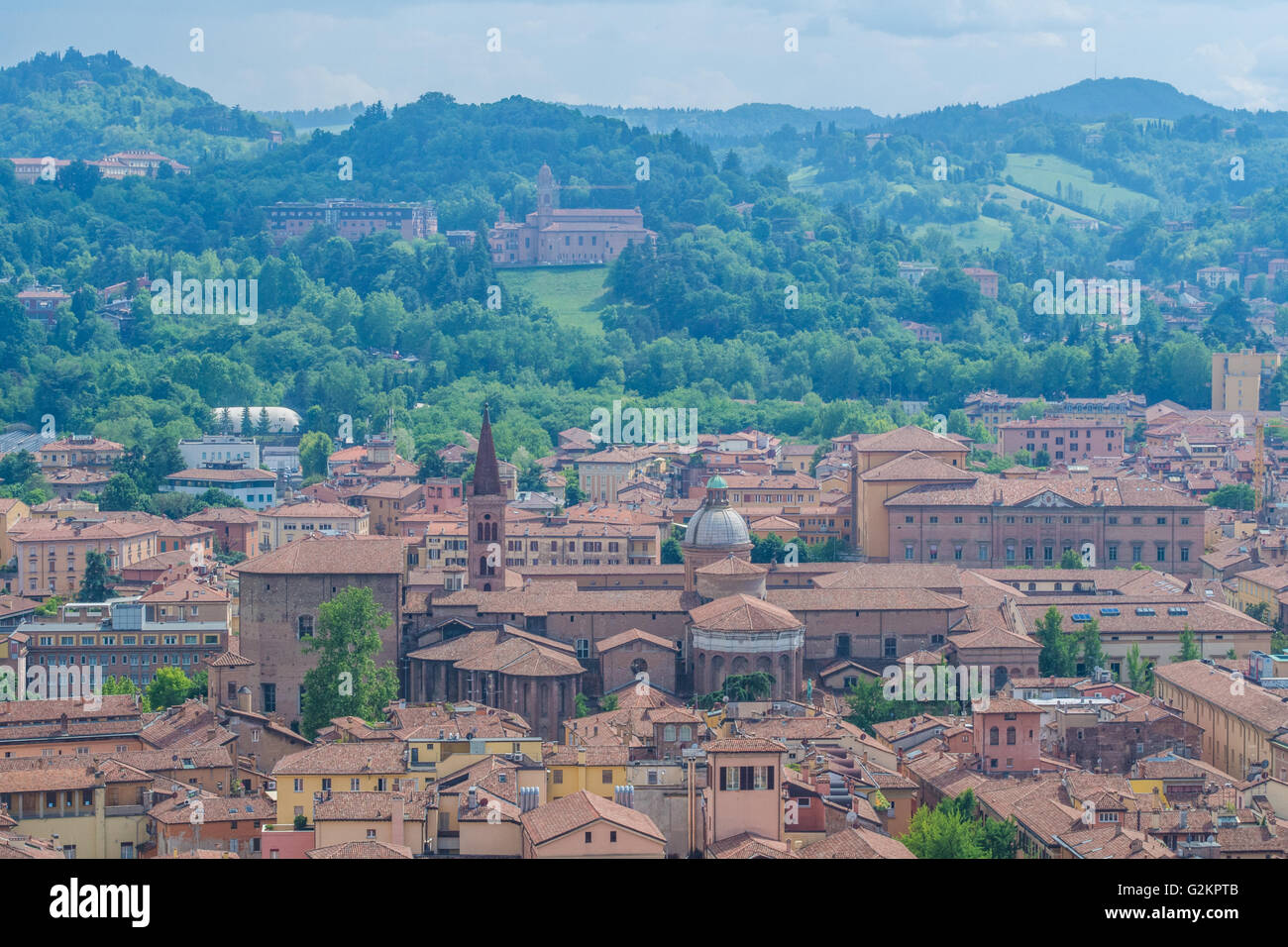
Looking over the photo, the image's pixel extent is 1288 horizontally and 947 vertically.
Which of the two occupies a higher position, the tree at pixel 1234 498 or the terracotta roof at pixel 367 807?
the tree at pixel 1234 498

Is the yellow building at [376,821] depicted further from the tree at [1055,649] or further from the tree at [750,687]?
the tree at [1055,649]

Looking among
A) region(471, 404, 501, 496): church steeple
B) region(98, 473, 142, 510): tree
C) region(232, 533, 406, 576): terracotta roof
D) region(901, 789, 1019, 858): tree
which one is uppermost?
region(471, 404, 501, 496): church steeple

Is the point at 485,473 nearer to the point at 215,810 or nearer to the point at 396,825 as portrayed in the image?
the point at 215,810

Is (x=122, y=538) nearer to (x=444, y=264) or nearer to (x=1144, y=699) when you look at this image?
(x=1144, y=699)

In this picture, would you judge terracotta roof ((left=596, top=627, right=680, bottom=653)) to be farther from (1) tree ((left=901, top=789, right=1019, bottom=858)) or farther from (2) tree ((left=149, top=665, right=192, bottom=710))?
(1) tree ((left=901, top=789, right=1019, bottom=858))

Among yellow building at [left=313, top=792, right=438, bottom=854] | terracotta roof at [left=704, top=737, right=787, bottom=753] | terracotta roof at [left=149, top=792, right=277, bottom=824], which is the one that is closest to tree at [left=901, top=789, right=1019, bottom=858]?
terracotta roof at [left=704, top=737, right=787, bottom=753]

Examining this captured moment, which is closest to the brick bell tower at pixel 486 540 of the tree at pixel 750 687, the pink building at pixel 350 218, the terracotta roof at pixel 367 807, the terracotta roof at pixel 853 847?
the tree at pixel 750 687

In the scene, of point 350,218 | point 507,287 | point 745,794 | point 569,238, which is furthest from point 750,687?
point 350,218
